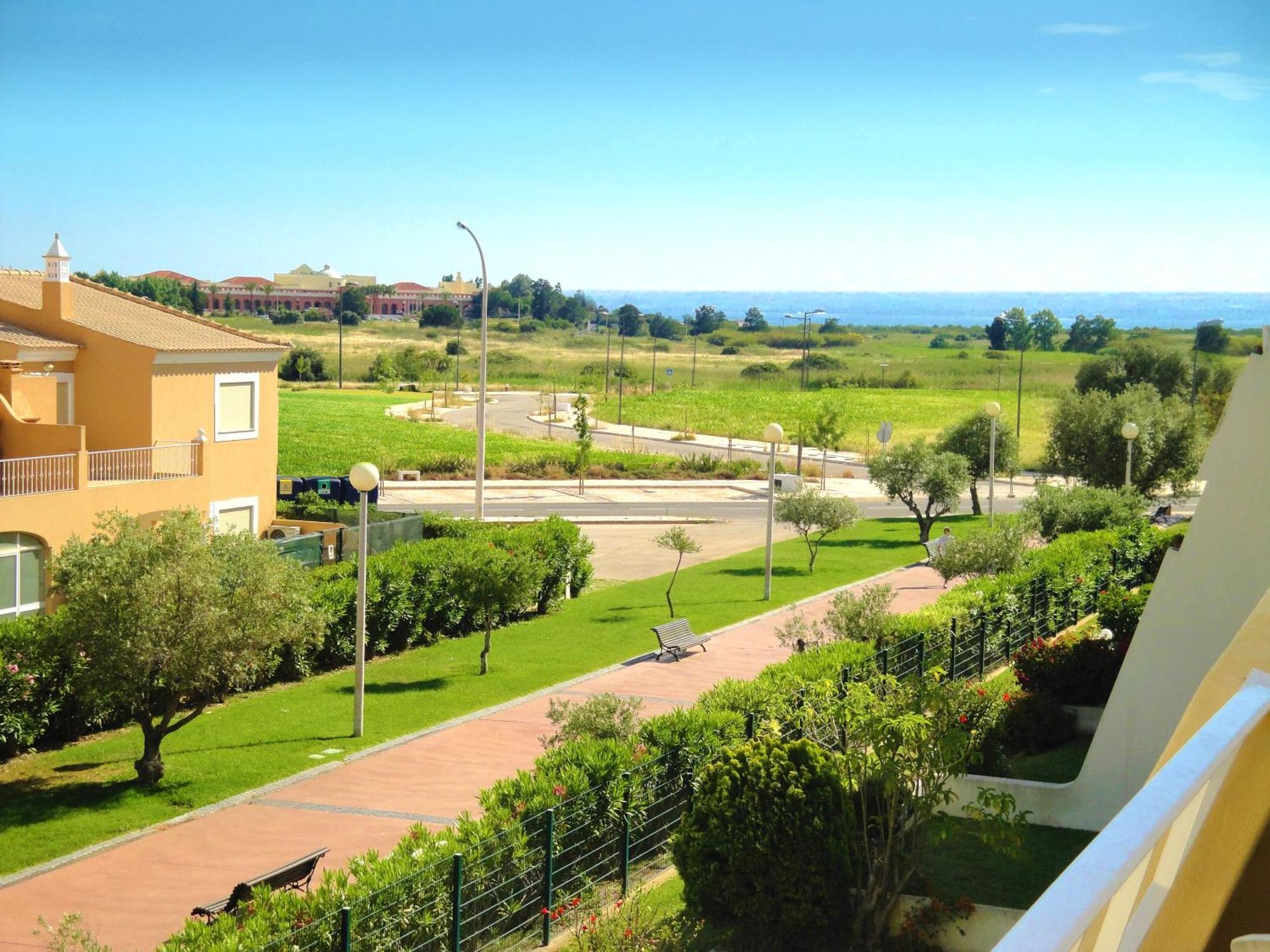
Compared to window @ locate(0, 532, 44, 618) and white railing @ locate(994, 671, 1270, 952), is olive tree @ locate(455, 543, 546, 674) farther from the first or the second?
white railing @ locate(994, 671, 1270, 952)

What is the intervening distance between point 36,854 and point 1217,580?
1241 cm

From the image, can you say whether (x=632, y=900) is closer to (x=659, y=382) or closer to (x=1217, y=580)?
(x=1217, y=580)

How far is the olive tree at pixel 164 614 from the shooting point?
1483 cm

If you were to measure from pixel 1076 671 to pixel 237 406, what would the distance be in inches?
785

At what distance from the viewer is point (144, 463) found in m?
25.6

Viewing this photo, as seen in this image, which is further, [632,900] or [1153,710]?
[1153,710]

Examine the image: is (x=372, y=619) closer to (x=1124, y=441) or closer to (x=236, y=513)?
(x=236, y=513)

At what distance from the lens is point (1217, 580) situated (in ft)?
39.4

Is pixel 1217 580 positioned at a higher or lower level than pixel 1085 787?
higher

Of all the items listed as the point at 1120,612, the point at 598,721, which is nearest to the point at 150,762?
the point at 598,721

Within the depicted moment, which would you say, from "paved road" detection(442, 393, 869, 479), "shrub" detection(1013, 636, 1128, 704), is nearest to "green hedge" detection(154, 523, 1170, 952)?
"shrub" detection(1013, 636, 1128, 704)

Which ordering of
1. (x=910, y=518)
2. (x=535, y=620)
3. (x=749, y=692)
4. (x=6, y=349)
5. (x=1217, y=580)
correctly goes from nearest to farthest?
1. (x=1217, y=580)
2. (x=749, y=692)
3. (x=6, y=349)
4. (x=535, y=620)
5. (x=910, y=518)

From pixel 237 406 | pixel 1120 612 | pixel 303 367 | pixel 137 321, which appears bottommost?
pixel 1120 612

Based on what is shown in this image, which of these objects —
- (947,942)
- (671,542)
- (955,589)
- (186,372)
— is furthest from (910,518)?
(947,942)
